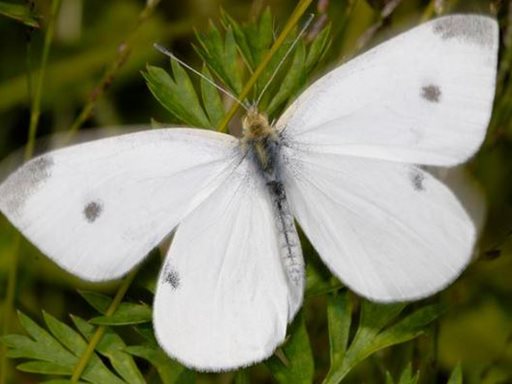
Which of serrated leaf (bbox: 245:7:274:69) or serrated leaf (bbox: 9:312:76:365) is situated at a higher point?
serrated leaf (bbox: 245:7:274:69)

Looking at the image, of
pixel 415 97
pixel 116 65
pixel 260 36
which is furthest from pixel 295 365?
pixel 116 65

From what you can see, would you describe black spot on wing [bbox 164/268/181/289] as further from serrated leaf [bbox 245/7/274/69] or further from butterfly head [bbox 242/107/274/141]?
serrated leaf [bbox 245/7/274/69]

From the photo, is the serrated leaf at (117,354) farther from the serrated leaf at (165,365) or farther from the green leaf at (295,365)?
the green leaf at (295,365)

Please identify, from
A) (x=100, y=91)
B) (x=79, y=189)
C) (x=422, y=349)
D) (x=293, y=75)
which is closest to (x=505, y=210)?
(x=422, y=349)

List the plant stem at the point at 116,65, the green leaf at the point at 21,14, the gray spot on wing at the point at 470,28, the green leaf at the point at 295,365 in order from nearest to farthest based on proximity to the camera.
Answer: the gray spot on wing at the point at 470,28 < the green leaf at the point at 295,365 < the green leaf at the point at 21,14 < the plant stem at the point at 116,65

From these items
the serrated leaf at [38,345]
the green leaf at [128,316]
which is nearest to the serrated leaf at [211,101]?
the green leaf at [128,316]

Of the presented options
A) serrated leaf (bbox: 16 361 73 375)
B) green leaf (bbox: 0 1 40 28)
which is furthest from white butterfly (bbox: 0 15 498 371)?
green leaf (bbox: 0 1 40 28)

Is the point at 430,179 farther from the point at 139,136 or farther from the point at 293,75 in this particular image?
the point at 139,136
